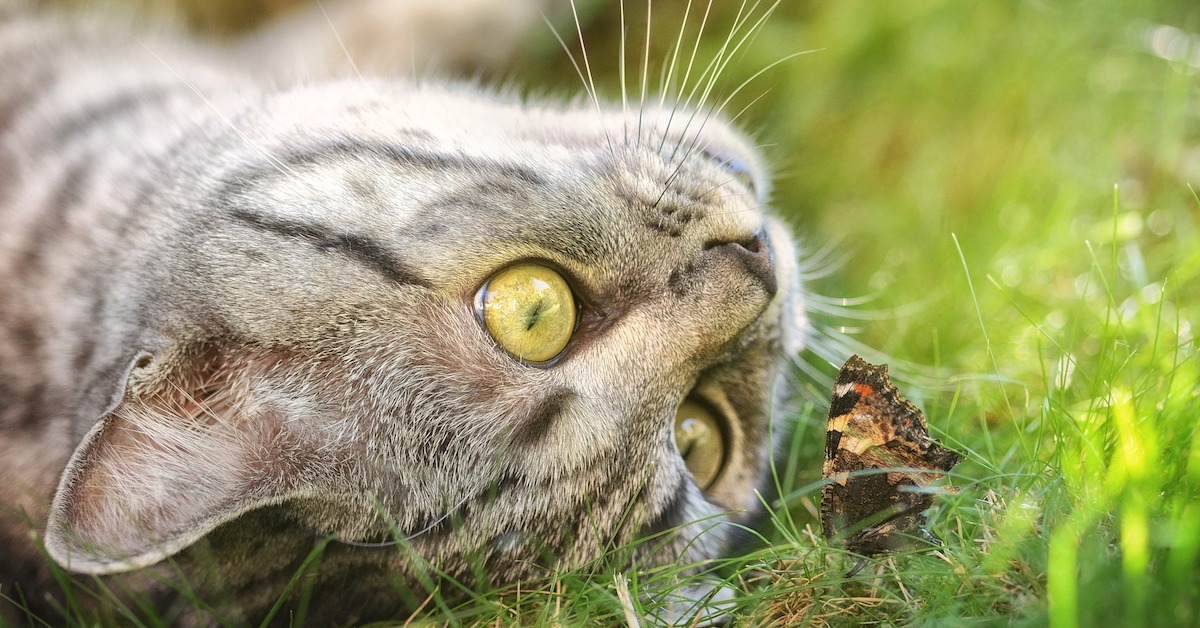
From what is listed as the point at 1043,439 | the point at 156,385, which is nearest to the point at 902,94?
the point at 1043,439

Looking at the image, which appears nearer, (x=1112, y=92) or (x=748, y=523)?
(x=748, y=523)

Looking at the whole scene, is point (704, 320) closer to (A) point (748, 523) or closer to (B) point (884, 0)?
(A) point (748, 523)

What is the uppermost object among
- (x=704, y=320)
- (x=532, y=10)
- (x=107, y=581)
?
(x=532, y=10)

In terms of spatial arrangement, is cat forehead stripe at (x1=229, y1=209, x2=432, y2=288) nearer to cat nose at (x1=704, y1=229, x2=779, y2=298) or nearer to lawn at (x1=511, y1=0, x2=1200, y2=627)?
cat nose at (x1=704, y1=229, x2=779, y2=298)

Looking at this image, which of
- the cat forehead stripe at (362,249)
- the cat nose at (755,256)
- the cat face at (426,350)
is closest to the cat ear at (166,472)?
the cat face at (426,350)

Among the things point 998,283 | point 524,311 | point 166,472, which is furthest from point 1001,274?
point 166,472

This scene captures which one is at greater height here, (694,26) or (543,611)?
(694,26)

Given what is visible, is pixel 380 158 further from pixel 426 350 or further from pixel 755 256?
pixel 755 256

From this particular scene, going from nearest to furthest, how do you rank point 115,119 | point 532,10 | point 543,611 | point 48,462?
point 543,611 → point 48,462 → point 115,119 → point 532,10
